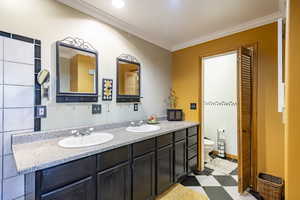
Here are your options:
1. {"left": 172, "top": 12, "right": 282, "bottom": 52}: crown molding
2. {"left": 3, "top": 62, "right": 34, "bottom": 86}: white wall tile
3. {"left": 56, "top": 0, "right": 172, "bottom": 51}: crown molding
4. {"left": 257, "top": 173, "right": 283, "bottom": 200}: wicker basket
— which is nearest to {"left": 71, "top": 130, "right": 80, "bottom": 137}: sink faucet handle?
{"left": 3, "top": 62, "right": 34, "bottom": 86}: white wall tile

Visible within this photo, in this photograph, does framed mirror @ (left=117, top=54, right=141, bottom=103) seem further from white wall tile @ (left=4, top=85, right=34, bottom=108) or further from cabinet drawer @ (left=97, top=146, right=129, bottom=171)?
white wall tile @ (left=4, top=85, right=34, bottom=108)

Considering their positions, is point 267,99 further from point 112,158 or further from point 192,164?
point 112,158

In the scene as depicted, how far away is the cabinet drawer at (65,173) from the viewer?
939 millimetres

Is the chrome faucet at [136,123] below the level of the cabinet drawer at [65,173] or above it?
above

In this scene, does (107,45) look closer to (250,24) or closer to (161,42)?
(161,42)

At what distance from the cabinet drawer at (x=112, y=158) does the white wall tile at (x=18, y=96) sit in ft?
2.81

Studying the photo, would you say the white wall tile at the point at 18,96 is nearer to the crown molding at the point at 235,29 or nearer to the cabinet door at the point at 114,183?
the cabinet door at the point at 114,183

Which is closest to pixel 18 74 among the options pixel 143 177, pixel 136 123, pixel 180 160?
pixel 136 123

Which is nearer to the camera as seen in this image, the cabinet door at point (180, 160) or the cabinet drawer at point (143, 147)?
the cabinet drawer at point (143, 147)

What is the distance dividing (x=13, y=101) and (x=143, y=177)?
146 cm

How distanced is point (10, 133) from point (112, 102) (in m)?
1.08

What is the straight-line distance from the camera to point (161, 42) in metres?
2.82

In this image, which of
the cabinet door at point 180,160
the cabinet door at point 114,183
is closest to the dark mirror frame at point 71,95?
the cabinet door at point 114,183

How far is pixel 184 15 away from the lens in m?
1.96
